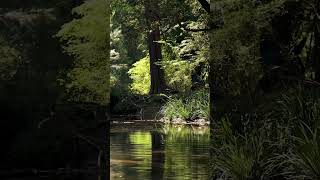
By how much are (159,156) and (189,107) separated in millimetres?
6726

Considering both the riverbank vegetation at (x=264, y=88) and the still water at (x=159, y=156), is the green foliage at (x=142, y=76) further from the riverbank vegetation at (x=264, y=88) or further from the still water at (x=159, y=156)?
the riverbank vegetation at (x=264, y=88)

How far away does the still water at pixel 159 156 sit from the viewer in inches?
246

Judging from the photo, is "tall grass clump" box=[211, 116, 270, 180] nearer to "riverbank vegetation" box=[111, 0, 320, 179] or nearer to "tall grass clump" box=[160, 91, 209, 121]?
"riverbank vegetation" box=[111, 0, 320, 179]

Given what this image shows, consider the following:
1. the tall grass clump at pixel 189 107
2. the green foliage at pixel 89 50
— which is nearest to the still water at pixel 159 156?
the green foliage at pixel 89 50

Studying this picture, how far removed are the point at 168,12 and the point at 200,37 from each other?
197 centimetres

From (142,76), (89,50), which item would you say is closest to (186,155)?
(89,50)

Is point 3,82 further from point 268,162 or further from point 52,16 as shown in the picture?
point 268,162

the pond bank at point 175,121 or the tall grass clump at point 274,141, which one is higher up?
the pond bank at point 175,121

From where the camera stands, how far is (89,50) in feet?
21.3

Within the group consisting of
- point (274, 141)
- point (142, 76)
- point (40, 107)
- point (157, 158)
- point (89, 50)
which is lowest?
point (157, 158)

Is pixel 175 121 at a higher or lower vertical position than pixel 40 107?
lower

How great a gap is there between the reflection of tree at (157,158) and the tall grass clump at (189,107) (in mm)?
3556

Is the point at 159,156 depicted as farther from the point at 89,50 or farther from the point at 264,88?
the point at 264,88

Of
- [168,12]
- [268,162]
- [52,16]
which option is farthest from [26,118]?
[168,12]
